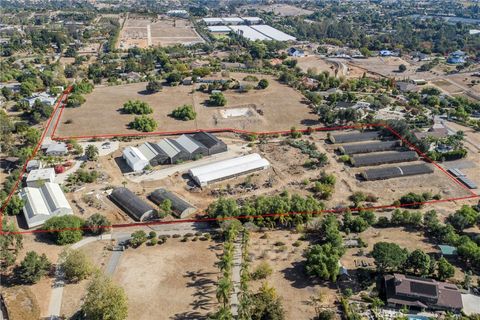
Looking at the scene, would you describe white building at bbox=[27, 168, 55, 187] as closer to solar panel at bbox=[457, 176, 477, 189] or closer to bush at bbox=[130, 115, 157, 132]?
bush at bbox=[130, 115, 157, 132]

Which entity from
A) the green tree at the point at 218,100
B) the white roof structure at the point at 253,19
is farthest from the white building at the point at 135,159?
the white roof structure at the point at 253,19

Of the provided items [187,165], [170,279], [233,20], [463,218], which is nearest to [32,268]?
[170,279]

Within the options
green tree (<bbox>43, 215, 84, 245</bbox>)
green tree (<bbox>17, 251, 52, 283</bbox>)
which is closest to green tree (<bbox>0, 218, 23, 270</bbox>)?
green tree (<bbox>17, 251, 52, 283</bbox>)

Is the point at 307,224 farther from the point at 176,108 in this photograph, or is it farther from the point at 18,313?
the point at 176,108

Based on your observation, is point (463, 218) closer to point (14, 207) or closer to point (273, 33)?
point (14, 207)

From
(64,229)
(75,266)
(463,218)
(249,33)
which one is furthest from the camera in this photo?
(249,33)

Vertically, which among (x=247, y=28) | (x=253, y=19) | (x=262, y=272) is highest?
(x=253, y=19)
